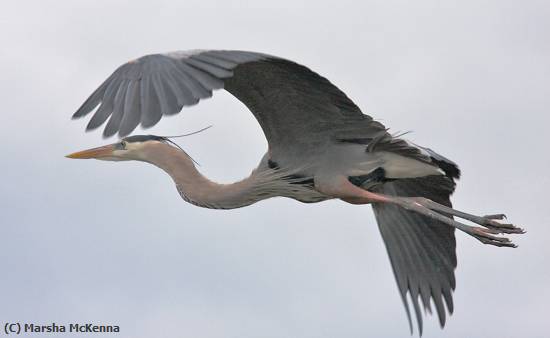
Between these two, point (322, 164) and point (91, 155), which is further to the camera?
point (91, 155)

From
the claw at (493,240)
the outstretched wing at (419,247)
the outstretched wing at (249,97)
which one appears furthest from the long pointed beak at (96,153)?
the claw at (493,240)

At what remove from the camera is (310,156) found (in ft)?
27.8

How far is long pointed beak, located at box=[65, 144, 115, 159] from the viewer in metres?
9.41

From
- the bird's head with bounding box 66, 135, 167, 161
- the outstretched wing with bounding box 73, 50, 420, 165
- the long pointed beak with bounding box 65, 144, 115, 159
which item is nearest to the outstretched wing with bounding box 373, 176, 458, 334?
the outstretched wing with bounding box 73, 50, 420, 165

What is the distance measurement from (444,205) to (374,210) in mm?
595

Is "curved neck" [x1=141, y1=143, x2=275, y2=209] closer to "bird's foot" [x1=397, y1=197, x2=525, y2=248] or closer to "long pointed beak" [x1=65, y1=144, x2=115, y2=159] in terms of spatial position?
"long pointed beak" [x1=65, y1=144, x2=115, y2=159]

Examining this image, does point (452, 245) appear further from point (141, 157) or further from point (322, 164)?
point (141, 157)

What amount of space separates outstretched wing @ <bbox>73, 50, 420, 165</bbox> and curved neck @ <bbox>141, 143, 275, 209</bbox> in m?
0.62

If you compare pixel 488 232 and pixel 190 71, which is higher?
pixel 190 71

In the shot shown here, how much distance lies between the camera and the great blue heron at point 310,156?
6.58 metres

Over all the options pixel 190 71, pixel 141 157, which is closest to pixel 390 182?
pixel 141 157

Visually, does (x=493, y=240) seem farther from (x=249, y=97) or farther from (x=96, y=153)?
(x=96, y=153)

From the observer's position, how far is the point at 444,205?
354 inches

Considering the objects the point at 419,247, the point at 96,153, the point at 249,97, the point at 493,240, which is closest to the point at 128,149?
the point at 96,153
